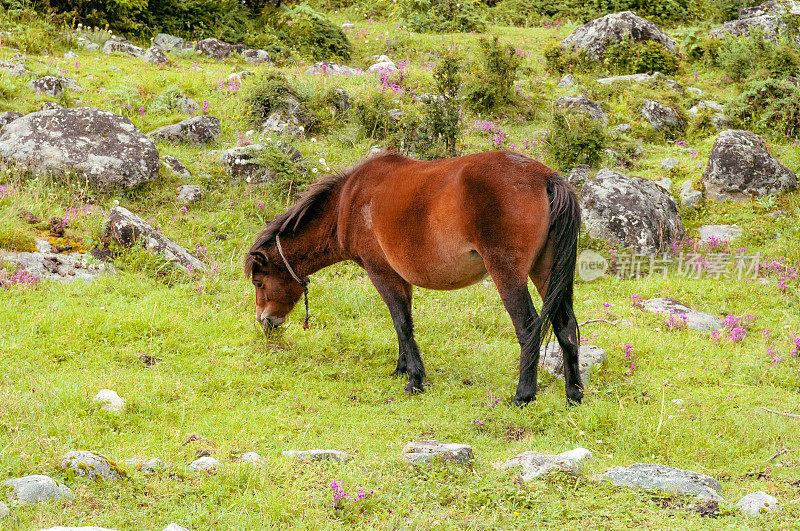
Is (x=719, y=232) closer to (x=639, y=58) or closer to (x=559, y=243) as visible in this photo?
(x=559, y=243)

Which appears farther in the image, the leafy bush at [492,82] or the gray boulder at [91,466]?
the leafy bush at [492,82]

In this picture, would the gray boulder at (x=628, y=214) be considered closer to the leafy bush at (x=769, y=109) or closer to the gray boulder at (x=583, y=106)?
the gray boulder at (x=583, y=106)

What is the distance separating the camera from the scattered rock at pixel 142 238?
918 centimetres

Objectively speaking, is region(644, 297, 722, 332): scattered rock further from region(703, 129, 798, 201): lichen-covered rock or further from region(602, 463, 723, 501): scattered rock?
region(602, 463, 723, 501): scattered rock

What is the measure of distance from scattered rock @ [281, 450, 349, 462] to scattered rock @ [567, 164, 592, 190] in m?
8.21

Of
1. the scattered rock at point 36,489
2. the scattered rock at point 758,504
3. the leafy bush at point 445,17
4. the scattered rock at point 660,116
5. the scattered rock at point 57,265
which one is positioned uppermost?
the leafy bush at point 445,17

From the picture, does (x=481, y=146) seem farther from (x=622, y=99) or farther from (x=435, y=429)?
(x=435, y=429)

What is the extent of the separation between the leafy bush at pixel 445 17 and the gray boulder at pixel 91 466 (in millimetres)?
18975

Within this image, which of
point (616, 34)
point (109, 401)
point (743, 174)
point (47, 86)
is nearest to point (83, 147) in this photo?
point (47, 86)

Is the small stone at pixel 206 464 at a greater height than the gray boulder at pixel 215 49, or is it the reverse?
the gray boulder at pixel 215 49

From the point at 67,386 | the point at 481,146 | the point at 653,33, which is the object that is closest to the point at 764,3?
the point at 653,33

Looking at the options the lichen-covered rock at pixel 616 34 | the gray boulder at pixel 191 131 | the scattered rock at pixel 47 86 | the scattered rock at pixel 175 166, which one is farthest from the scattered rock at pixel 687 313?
the lichen-covered rock at pixel 616 34

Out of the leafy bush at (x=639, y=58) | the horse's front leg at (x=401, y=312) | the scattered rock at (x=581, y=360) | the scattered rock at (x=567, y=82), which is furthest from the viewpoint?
the leafy bush at (x=639, y=58)

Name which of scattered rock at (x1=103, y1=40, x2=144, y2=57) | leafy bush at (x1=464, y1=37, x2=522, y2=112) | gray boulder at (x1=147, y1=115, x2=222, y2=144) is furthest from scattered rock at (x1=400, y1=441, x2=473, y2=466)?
scattered rock at (x1=103, y1=40, x2=144, y2=57)
